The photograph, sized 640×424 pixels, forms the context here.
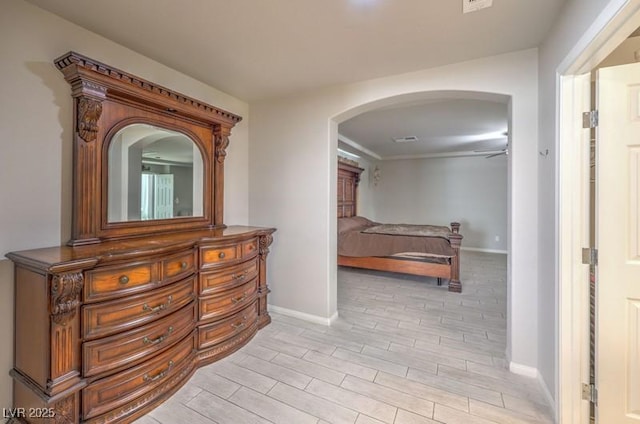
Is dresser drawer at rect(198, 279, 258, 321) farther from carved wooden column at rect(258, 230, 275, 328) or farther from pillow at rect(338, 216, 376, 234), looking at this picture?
pillow at rect(338, 216, 376, 234)

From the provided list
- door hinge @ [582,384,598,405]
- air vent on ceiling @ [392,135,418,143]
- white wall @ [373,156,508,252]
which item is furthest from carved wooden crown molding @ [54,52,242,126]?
white wall @ [373,156,508,252]

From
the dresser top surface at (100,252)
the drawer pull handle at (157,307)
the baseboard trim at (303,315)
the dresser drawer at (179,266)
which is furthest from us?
the baseboard trim at (303,315)

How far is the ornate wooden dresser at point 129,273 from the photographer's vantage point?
1353 mm

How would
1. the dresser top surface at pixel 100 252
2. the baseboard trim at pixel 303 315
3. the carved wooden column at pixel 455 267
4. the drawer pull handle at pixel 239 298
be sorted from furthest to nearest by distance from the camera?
the carved wooden column at pixel 455 267 < the baseboard trim at pixel 303 315 < the drawer pull handle at pixel 239 298 < the dresser top surface at pixel 100 252

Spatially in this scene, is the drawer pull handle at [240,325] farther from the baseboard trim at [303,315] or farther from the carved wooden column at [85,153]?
the carved wooden column at [85,153]

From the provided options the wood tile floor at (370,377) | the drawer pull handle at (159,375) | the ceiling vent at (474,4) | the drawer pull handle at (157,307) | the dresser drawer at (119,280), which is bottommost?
the wood tile floor at (370,377)

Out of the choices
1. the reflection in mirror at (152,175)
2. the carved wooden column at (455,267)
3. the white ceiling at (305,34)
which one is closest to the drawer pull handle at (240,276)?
the reflection in mirror at (152,175)

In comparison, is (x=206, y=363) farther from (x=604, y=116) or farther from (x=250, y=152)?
(x=604, y=116)

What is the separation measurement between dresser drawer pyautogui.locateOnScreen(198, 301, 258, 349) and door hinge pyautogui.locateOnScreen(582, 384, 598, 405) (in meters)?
2.34

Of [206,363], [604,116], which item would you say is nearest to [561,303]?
[604,116]

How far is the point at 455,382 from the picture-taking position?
191cm

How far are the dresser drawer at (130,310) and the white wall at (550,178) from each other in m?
2.38

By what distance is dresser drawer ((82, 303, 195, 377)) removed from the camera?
57.0 inches

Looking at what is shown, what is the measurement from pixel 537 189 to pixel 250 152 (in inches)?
108
